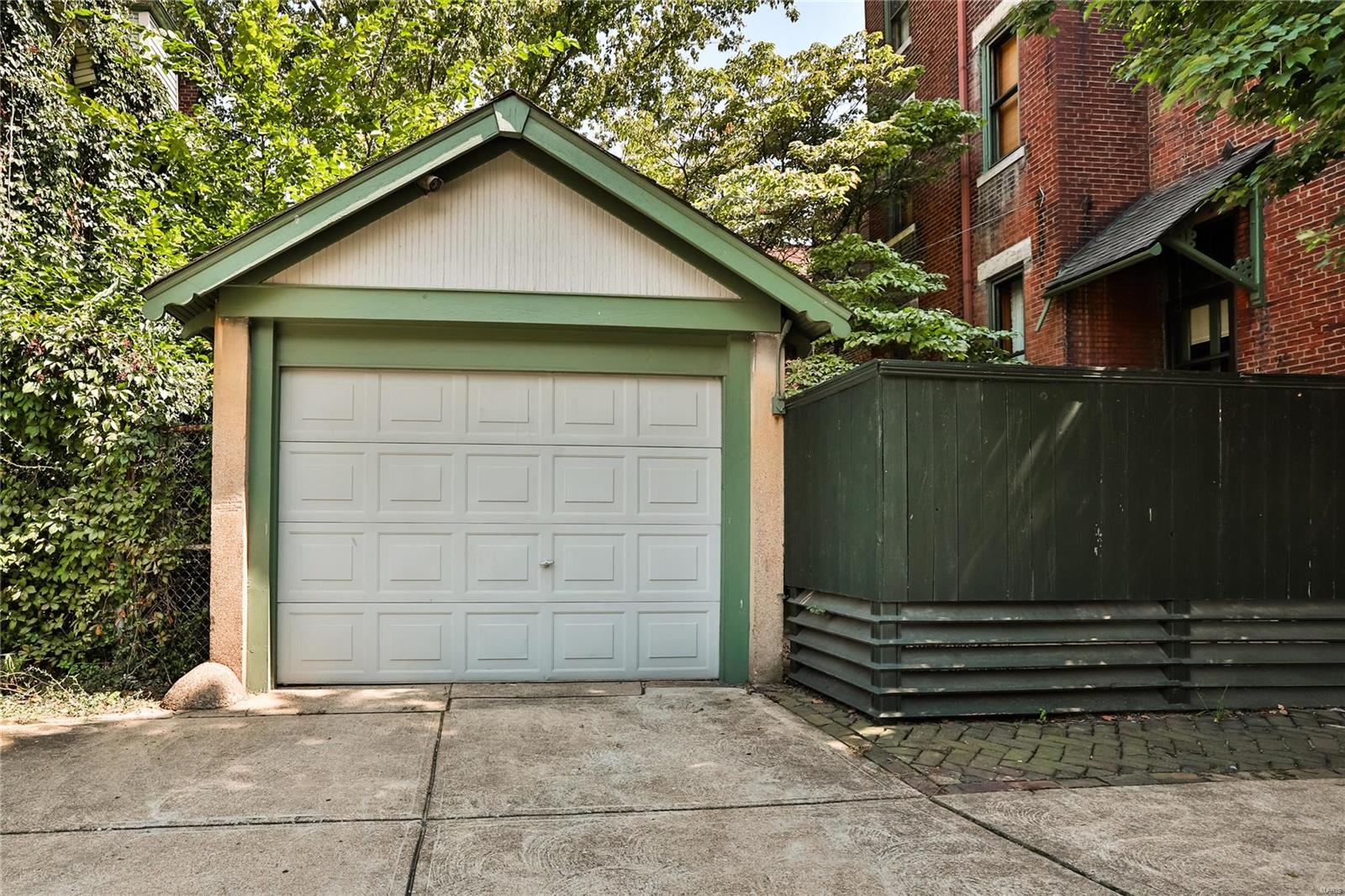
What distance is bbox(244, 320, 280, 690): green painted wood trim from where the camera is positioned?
620 centimetres

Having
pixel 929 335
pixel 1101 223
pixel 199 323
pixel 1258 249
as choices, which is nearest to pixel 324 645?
pixel 199 323

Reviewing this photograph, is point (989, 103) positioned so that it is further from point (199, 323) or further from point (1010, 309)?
point (199, 323)

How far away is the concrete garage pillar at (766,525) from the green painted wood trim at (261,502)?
12.0 ft

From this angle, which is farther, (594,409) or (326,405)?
(594,409)

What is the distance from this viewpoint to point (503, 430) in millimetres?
6660

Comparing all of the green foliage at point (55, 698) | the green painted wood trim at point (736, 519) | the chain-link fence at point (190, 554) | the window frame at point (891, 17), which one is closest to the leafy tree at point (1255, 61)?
the green painted wood trim at point (736, 519)

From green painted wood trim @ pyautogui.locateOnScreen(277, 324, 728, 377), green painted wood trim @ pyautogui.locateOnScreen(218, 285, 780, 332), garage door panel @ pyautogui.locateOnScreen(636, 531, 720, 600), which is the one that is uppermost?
green painted wood trim @ pyautogui.locateOnScreen(218, 285, 780, 332)

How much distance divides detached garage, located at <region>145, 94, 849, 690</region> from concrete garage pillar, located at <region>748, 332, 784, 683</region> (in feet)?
0.05

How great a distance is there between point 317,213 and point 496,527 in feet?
8.70

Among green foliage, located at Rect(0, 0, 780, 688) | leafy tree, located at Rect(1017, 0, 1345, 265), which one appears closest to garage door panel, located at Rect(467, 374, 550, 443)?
green foliage, located at Rect(0, 0, 780, 688)

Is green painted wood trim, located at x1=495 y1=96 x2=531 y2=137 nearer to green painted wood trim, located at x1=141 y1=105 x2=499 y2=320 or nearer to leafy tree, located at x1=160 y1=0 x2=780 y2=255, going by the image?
green painted wood trim, located at x1=141 y1=105 x2=499 y2=320

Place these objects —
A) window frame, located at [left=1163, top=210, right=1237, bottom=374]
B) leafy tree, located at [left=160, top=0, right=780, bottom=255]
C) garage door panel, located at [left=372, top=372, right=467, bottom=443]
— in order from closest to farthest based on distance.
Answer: garage door panel, located at [left=372, top=372, right=467, bottom=443] < window frame, located at [left=1163, top=210, right=1237, bottom=374] < leafy tree, located at [left=160, top=0, right=780, bottom=255]

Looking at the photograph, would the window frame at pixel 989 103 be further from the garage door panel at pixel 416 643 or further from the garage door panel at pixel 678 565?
the garage door panel at pixel 416 643

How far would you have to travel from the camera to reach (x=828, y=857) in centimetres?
344
